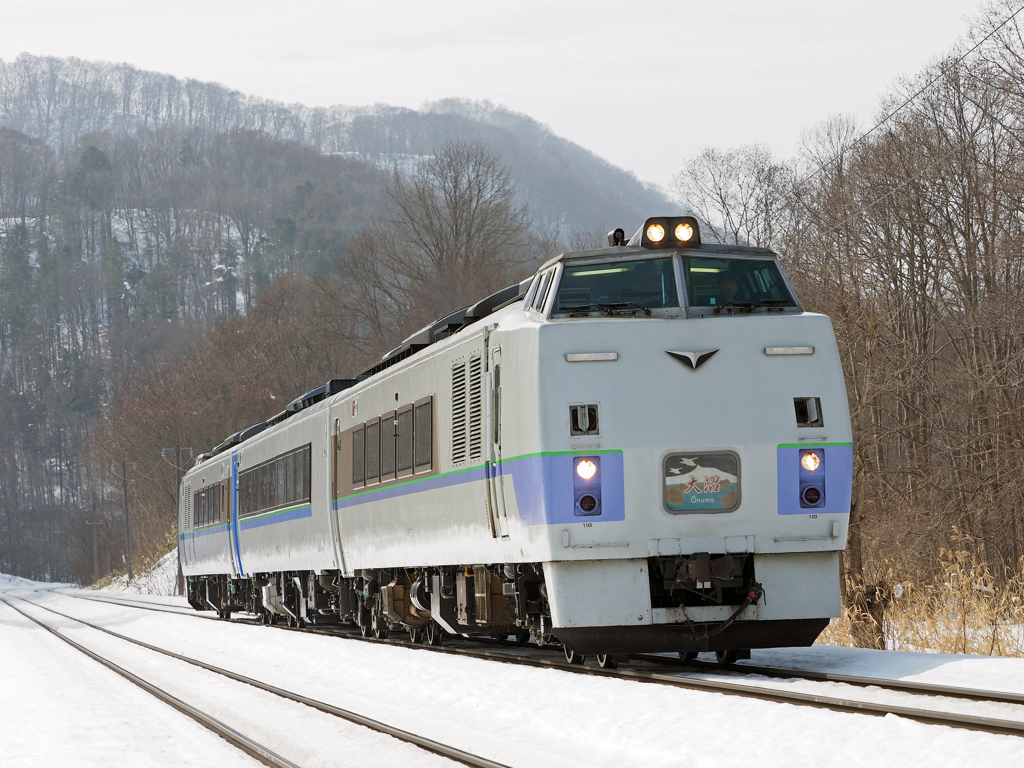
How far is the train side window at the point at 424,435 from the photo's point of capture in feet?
40.8

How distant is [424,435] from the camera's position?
12648 mm

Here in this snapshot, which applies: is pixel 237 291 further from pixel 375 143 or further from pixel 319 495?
pixel 319 495

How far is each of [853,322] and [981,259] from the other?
30.5 ft

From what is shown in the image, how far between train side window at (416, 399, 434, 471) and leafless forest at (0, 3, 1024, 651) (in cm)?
458

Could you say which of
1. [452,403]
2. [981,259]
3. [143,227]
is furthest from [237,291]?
[452,403]

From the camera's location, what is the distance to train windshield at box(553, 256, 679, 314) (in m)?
9.94

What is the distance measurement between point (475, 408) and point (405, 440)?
256 centimetres

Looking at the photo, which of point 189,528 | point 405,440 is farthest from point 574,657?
point 189,528

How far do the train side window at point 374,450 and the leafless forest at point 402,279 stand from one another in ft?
18.2

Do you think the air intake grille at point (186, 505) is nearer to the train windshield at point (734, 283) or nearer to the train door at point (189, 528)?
the train door at point (189, 528)

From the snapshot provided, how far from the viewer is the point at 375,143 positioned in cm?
17100

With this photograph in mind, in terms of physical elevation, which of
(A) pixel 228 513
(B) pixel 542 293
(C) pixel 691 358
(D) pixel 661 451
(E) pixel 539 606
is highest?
(B) pixel 542 293

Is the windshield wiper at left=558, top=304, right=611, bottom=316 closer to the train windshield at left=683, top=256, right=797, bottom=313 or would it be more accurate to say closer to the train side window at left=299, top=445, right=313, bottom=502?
the train windshield at left=683, top=256, right=797, bottom=313

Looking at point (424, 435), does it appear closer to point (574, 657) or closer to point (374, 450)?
point (374, 450)
